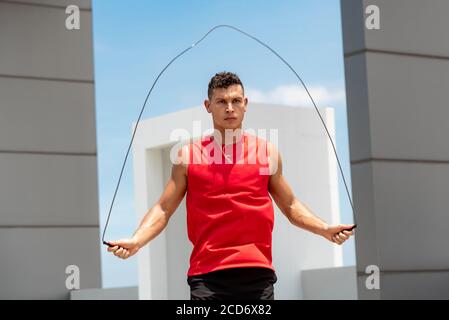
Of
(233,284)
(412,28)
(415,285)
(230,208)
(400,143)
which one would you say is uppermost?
(412,28)

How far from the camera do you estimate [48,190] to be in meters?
5.50

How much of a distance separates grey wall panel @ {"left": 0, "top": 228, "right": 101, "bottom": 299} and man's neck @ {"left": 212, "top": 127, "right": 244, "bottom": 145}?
297cm

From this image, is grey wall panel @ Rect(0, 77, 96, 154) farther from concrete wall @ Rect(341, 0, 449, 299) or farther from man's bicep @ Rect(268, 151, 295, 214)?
man's bicep @ Rect(268, 151, 295, 214)

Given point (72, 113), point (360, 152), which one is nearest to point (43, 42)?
point (72, 113)

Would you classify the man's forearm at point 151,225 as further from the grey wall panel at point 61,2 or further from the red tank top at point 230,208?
the grey wall panel at point 61,2

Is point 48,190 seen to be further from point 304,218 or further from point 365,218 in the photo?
point 304,218

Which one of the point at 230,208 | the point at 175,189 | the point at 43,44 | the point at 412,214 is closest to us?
the point at 230,208

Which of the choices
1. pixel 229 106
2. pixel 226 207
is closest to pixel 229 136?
pixel 229 106

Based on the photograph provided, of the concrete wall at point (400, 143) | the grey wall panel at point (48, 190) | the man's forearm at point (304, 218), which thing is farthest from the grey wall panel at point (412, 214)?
the man's forearm at point (304, 218)

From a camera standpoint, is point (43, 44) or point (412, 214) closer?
point (412, 214)

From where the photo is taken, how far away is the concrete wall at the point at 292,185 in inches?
531

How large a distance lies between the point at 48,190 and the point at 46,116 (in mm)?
466

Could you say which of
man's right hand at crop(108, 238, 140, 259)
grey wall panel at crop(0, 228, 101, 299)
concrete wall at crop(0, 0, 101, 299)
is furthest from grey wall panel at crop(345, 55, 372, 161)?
man's right hand at crop(108, 238, 140, 259)

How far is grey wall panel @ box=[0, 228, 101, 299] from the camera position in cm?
541
